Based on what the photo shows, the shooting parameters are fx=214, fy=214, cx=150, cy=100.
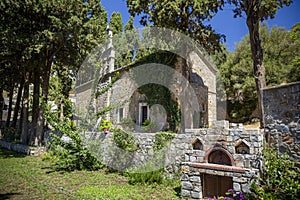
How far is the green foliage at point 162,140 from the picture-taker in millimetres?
7234

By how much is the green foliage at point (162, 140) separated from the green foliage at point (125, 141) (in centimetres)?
97

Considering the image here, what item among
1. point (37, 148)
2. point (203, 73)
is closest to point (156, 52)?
point (203, 73)

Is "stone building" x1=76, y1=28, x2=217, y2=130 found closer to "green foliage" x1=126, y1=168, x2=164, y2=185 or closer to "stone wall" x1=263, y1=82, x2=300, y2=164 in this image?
"green foliage" x1=126, y1=168, x2=164, y2=185

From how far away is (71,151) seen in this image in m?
8.96

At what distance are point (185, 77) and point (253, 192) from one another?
367 inches

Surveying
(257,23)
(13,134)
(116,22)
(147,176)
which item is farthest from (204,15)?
(13,134)

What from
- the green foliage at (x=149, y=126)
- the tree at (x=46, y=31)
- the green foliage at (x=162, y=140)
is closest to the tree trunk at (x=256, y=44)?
the green foliage at (x=162, y=140)

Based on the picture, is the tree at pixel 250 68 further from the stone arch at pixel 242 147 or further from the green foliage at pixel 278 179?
the stone arch at pixel 242 147

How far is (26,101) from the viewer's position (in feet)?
48.1

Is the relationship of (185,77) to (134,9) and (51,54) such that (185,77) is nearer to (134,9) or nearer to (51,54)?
(134,9)

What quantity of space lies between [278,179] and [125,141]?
517 cm

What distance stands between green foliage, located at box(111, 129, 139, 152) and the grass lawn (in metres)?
1.07

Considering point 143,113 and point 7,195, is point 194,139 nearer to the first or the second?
point 7,195

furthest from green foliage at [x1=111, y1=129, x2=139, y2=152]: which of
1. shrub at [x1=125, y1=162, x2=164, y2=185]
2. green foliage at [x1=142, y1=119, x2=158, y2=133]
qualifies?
green foliage at [x1=142, y1=119, x2=158, y2=133]
